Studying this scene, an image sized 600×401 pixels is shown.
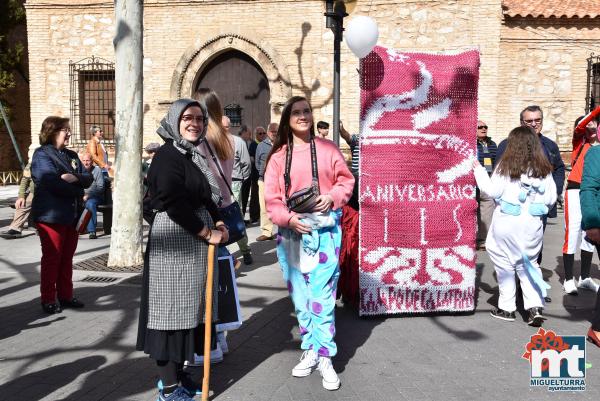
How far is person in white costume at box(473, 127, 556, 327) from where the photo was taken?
17.7ft

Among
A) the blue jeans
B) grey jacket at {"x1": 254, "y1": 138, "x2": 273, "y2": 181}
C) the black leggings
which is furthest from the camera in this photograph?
grey jacket at {"x1": 254, "y1": 138, "x2": 273, "y2": 181}

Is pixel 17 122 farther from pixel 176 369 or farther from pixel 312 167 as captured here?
pixel 176 369

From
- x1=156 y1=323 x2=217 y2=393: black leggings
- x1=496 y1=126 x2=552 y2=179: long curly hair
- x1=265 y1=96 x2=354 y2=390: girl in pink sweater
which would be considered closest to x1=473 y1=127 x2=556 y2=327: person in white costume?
x1=496 y1=126 x2=552 y2=179: long curly hair

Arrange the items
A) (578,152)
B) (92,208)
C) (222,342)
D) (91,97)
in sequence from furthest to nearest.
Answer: (91,97) → (92,208) → (578,152) → (222,342)

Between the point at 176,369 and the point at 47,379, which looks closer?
the point at 176,369

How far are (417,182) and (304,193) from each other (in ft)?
6.02

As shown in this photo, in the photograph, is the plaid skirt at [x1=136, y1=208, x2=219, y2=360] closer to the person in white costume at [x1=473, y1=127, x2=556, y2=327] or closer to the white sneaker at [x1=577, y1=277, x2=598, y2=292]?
the person in white costume at [x1=473, y1=127, x2=556, y2=327]

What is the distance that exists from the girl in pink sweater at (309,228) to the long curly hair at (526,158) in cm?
192

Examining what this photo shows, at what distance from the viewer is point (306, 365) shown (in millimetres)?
4262

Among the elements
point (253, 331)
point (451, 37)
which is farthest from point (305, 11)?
point (253, 331)

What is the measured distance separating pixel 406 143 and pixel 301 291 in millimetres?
2010

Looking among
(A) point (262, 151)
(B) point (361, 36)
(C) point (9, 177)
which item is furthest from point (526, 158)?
(C) point (9, 177)

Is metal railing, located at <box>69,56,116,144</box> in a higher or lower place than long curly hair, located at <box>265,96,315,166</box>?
higher

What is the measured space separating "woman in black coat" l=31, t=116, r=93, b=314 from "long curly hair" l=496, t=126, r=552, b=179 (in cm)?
407
